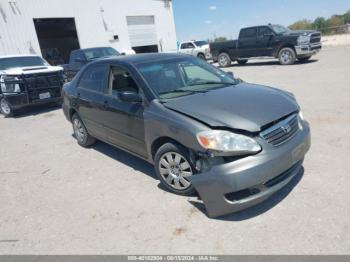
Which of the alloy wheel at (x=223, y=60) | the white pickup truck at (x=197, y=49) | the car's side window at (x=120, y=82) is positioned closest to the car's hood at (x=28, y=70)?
the car's side window at (x=120, y=82)

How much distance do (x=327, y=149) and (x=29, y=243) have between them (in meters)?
→ 4.20

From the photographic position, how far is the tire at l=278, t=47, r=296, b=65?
15.0 m

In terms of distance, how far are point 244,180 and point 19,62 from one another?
1031 centimetres

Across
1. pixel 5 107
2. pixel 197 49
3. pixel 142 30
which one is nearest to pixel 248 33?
pixel 197 49

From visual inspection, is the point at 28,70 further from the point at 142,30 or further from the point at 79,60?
the point at 142,30

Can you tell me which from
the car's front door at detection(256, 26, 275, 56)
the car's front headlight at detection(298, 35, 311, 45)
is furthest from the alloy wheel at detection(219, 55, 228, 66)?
the car's front headlight at detection(298, 35, 311, 45)

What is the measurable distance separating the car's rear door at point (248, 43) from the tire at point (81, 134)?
42.6 ft

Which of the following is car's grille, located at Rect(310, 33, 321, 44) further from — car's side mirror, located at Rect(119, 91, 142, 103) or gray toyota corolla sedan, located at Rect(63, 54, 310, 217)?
car's side mirror, located at Rect(119, 91, 142, 103)

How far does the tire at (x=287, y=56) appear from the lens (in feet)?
49.3

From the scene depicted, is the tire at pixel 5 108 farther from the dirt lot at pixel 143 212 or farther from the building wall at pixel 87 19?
the building wall at pixel 87 19

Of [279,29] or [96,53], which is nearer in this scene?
[96,53]

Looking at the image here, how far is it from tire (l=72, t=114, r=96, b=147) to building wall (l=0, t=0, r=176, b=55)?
43.9ft

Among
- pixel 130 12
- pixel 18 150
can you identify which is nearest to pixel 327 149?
pixel 18 150

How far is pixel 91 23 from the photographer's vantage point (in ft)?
70.5
